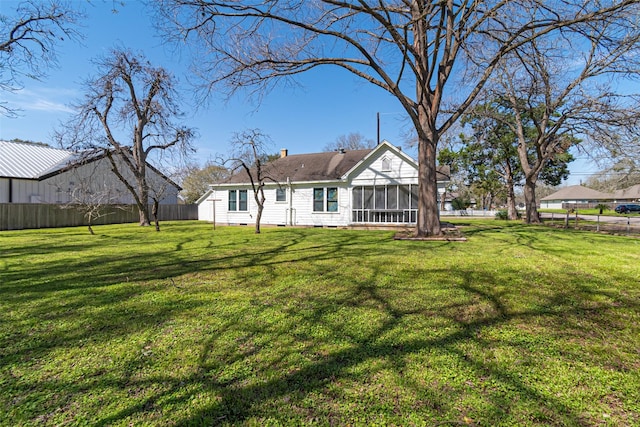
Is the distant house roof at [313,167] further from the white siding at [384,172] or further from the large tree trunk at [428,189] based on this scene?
the large tree trunk at [428,189]

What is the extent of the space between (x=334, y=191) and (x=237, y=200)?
7.42 metres

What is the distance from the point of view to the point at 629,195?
200ft

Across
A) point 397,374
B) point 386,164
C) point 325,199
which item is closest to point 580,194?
point 386,164

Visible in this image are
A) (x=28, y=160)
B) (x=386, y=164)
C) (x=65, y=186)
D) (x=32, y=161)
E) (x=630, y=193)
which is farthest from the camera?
(x=630, y=193)

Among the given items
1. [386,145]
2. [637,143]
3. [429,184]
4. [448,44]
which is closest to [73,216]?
[386,145]

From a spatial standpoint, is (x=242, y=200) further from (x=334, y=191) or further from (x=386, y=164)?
(x=386, y=164)

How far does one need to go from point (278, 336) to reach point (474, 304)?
2716mm

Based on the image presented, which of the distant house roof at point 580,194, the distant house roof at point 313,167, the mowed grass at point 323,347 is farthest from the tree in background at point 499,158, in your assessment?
the distant house roof at point 580,194

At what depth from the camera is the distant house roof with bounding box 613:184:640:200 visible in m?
59.5

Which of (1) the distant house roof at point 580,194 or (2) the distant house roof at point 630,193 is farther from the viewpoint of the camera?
(1) the distant house roof at point 580,194

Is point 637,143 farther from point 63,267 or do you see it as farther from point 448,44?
point 63,267

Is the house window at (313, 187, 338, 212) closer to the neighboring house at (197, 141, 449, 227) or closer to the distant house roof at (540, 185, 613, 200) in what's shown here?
the neighboring house at (197, 141, 449, 227)

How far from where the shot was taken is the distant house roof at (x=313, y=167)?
18.8 metres

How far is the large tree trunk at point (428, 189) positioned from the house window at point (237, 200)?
13371 mm
